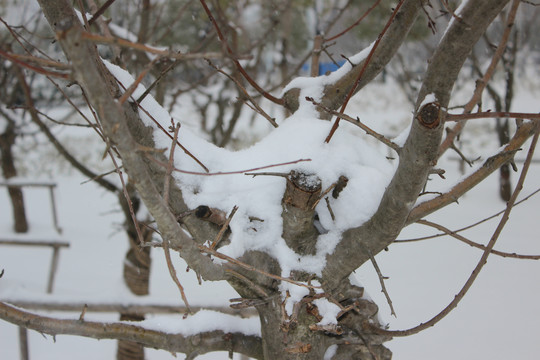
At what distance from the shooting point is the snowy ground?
9.15 ft

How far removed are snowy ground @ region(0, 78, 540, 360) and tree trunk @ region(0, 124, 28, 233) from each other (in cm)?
25

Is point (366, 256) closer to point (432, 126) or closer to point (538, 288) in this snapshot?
point (432, 126)

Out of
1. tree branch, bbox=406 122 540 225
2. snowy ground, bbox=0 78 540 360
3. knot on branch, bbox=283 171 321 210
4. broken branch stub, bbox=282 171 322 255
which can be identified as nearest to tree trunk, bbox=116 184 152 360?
snowy ground, bbox=0 78 540 360

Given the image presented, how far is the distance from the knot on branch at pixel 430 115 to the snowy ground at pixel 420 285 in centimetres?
117

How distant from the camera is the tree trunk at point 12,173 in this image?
5.14m

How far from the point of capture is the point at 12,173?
5379mm

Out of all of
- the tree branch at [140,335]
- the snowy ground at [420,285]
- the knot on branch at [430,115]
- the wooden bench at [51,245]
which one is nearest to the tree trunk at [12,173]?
the snowy ground at [420,285]

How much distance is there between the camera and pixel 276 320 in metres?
1.33

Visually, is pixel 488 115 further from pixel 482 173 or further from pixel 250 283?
pixel 250 283

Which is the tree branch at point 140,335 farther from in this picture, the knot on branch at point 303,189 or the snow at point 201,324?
the knot on branch at point 303,189

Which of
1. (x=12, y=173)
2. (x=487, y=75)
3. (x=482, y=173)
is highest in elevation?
(x=12, y=173)

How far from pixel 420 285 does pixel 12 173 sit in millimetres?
4606

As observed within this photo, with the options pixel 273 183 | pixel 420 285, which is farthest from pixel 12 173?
pixel 273 183

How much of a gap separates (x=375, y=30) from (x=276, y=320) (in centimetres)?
797
